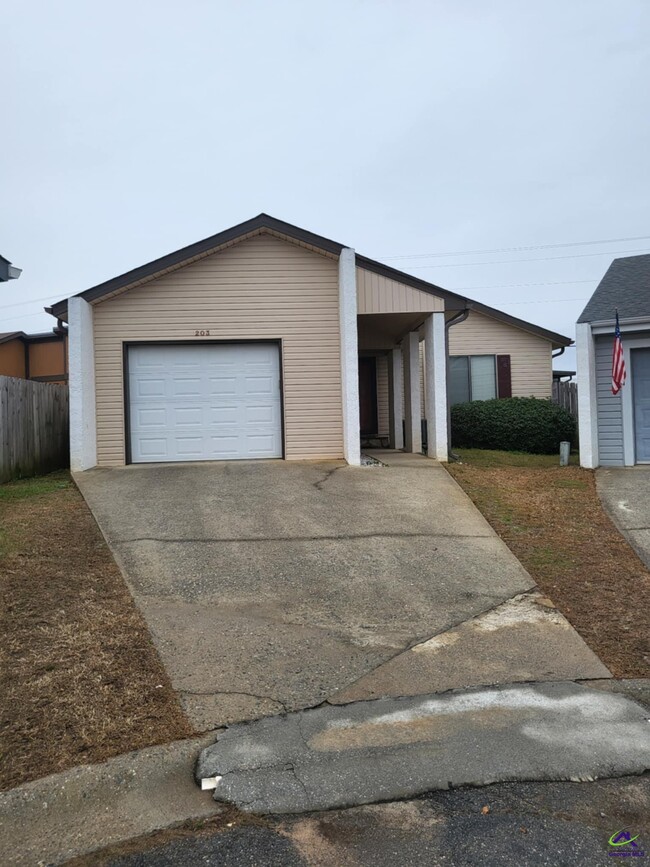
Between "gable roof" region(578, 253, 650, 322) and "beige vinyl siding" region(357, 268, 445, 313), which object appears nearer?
"gable roof" region(578, 253, 650, 322)

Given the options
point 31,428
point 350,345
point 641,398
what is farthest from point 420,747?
point 31,428

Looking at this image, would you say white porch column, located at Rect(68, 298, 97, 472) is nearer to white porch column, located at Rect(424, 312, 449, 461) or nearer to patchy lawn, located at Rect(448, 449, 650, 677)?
white porch column, located at Rect(424, 312, 449, 461)

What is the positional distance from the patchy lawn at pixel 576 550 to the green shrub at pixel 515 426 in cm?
402

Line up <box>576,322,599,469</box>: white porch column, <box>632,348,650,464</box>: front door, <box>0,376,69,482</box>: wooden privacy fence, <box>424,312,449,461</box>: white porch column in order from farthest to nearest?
1. <box>424,312,449,461</box>: white porch column
2. <box>632,348,650,464</box>: front door
3. <box>576,322,599,469</box>: white porch column
4. <box>0,376,69,482</box>: wooden privacy fence

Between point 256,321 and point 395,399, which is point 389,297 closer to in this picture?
point 256,321

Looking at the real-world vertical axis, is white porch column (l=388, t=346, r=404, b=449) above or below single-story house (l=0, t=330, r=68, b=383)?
below

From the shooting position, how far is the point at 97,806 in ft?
9.28

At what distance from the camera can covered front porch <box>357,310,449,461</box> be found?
11.8 metres

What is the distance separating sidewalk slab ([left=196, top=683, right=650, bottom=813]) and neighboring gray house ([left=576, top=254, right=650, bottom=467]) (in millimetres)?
8019

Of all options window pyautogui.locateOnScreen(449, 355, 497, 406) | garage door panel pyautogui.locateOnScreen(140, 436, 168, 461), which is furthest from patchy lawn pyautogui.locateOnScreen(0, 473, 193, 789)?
window pyautogui.locateOnScreen(449, 355, 497, 406)

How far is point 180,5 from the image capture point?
10.8 meters

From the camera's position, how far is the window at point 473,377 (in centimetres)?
1781

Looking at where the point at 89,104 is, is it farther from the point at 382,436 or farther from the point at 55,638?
the point at 55,638

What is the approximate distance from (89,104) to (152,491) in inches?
432
